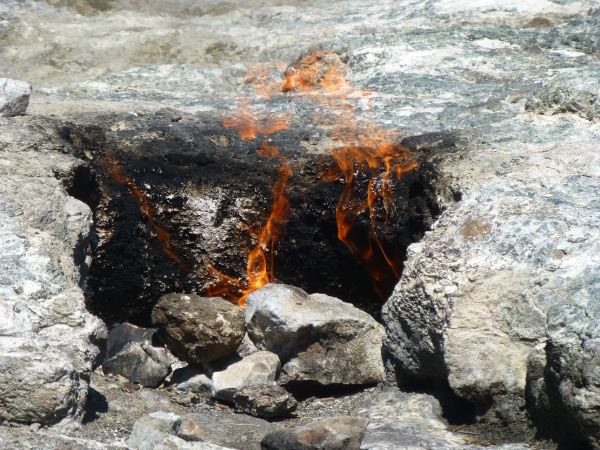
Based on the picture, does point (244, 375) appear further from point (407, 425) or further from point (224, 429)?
point (407, 425)

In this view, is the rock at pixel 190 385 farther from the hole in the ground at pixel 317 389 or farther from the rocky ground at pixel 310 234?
the hole in the ground at pixel 317 389

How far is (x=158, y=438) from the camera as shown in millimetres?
3918

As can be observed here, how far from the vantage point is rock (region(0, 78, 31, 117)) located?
5664mm

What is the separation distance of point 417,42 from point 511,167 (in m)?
2.26

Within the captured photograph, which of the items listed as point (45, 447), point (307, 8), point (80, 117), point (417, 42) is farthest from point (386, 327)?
point (307, 8)

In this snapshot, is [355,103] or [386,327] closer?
[386,327]

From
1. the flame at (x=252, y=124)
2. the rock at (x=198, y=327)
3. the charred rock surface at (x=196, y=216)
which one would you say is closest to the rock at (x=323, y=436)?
the rock at (x=198, y=327)

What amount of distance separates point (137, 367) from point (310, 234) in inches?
54.9

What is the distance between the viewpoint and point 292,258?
19.5 ft

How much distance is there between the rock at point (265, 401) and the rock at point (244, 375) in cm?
14

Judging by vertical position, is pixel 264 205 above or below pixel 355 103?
below

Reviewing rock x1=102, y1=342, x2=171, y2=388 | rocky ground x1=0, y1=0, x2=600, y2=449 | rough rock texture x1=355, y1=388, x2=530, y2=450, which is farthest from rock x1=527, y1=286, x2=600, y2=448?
rock x1=102, y1=342, x2=171, y2=388

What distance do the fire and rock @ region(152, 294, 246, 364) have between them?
0.67 m

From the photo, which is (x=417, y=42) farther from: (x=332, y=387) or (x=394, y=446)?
(x=394, y=446)
